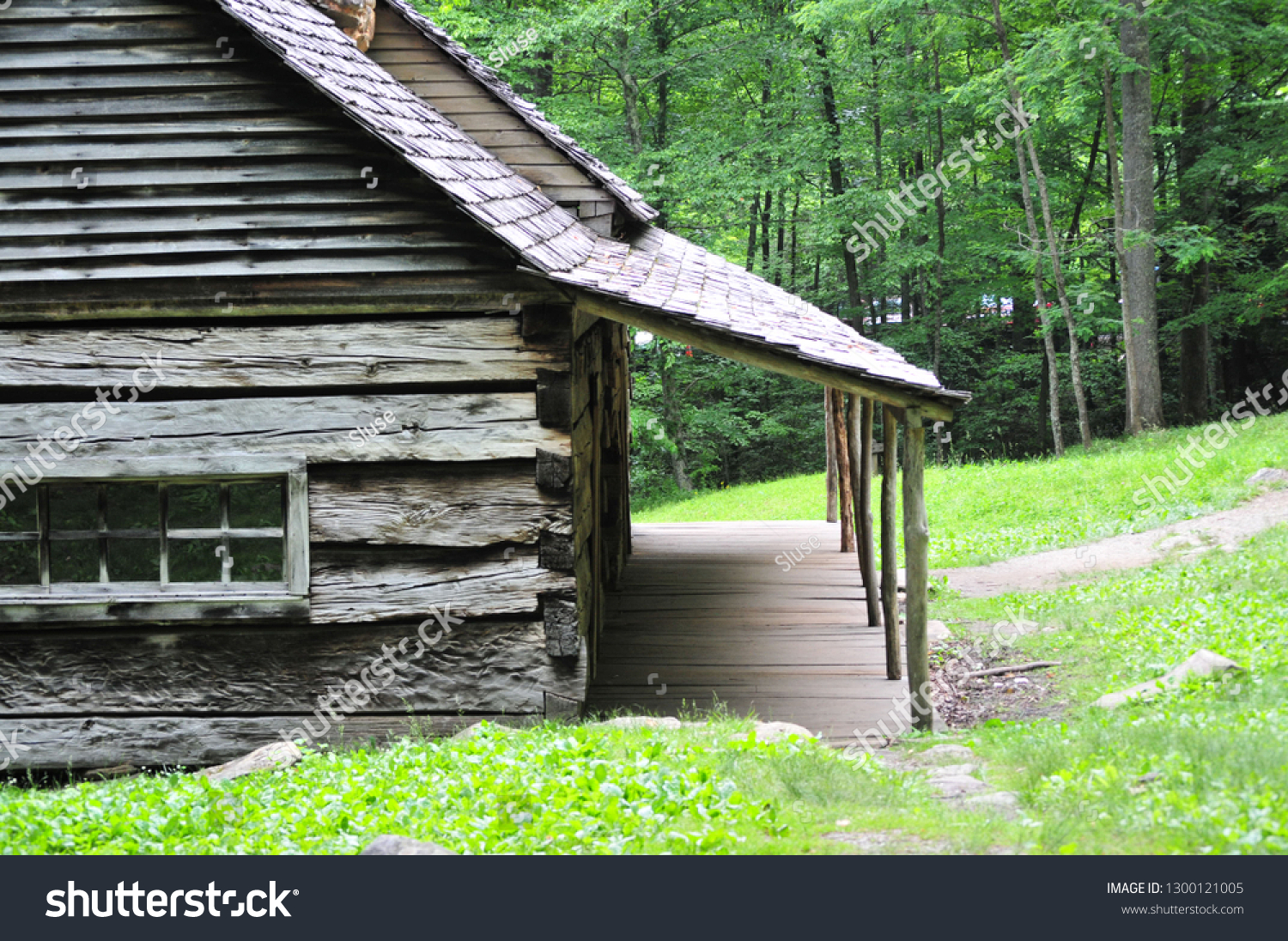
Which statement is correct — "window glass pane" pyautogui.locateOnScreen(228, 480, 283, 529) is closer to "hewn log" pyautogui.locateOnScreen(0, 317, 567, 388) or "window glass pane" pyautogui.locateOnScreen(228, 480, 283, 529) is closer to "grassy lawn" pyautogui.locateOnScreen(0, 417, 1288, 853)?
"hewn log" pyautogui.locateOnScreen(0, 317, 567, 388)

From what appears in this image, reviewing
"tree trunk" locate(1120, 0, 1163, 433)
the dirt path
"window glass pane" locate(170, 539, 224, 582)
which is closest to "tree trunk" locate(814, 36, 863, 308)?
"tree trunk" locate(1120, 0, 1163, 433)

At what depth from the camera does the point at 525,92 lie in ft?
76.1

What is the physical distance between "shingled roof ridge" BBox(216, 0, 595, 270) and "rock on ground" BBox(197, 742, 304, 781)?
3.12 metres

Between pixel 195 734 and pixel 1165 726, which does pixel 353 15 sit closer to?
pixel 195 734

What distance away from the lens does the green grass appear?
1315 centimetres

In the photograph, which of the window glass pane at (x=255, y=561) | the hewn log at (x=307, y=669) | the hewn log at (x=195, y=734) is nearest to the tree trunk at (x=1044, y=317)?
the window glass pane at (x=255, y=561)

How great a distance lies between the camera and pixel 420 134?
7129 mm

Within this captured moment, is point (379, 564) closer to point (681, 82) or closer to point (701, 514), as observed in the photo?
point (701, 514)

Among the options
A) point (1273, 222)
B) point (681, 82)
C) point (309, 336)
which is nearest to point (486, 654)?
point (309, 336)

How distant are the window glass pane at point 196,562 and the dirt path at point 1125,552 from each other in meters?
7.44

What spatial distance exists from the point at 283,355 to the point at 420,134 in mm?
1783

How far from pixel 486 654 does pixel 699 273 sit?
12.2 ft

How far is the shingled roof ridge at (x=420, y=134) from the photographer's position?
6227mm

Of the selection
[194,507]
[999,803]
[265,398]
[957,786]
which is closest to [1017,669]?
[957,786]
